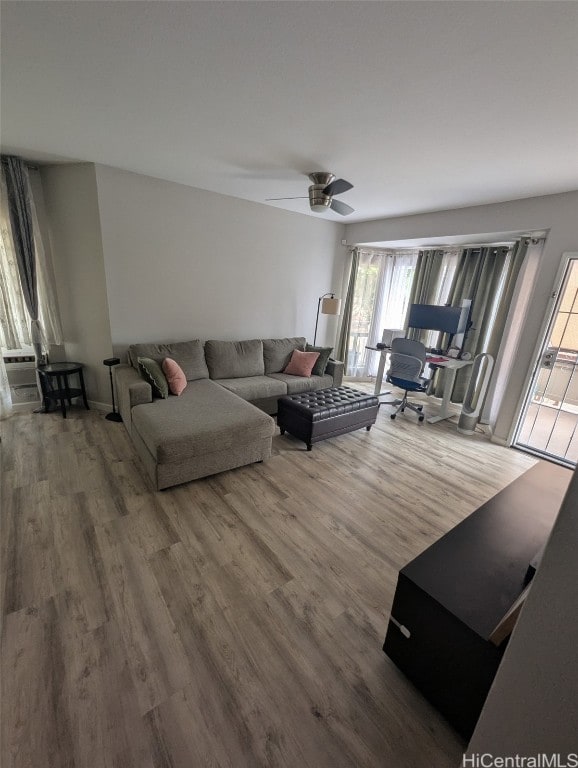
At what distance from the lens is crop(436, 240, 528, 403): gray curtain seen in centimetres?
379

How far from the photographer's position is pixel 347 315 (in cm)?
530

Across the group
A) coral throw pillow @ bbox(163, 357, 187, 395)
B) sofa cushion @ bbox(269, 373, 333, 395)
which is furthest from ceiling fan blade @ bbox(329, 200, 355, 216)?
coral throw pillow @ bbox(163, 357, 187, 395)

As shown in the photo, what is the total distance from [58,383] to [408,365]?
405cm

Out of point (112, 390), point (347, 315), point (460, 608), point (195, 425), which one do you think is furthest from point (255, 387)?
point (460, 608)

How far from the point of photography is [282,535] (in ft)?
6.61

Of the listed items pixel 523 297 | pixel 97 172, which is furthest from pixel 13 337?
pixel 523 297

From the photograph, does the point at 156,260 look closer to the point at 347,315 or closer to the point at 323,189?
the point at 323,189

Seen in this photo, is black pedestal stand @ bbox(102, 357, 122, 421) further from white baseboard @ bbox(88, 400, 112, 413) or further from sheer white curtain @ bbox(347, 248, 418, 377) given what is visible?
sheer white curtain @ bbox(347, 248, 418, 377)

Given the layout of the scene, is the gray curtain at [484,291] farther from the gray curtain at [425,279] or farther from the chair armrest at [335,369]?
the chair armrest at [335,369]

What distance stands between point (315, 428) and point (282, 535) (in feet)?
3.84

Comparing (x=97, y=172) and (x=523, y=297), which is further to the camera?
(x=523, y=297)

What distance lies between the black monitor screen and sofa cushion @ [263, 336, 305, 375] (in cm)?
181

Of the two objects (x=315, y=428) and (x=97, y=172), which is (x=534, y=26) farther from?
(x=97, y=172)

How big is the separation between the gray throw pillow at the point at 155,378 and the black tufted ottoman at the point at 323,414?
116 centimetres
